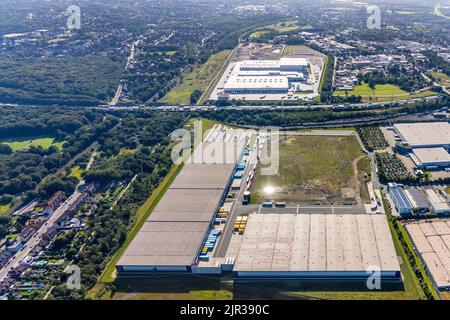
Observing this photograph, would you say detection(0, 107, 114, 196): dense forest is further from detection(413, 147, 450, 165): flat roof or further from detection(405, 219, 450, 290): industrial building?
detection(413, 147, 450, 165): flat roof

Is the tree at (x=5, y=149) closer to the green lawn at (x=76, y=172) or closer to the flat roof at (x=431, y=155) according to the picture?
the green lawn at (x=76, y=172)

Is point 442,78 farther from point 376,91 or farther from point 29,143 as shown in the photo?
point 29,143

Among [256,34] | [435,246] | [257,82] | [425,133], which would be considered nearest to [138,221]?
[435,246]

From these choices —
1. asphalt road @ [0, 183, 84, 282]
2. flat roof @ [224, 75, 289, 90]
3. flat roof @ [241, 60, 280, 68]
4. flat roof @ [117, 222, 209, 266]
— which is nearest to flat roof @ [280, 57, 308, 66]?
flat roof @ [241, 60, 280, 68]

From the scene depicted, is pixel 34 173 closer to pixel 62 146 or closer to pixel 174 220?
pixel 62 146

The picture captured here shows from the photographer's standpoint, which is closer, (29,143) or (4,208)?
(4,208)
